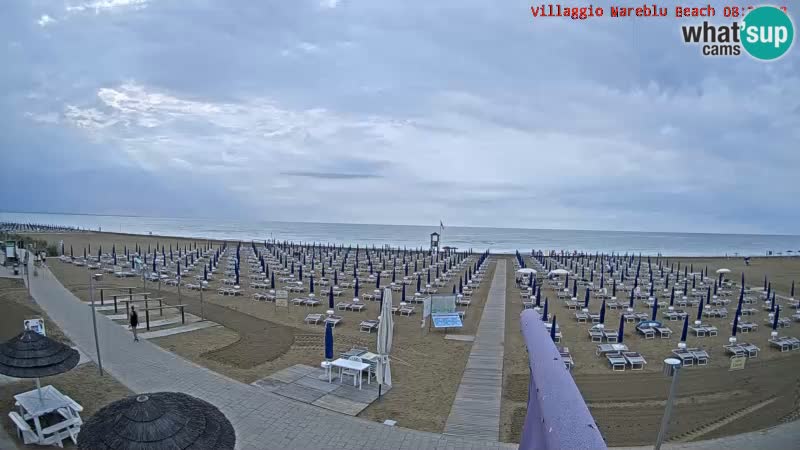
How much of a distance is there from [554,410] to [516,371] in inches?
395

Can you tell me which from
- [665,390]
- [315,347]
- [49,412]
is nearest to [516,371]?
[665,390]

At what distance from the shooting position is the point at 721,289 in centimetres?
2611

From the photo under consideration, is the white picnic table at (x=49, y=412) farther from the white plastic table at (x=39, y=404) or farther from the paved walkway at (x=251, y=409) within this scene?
the paved walkway at (x=251, y=409)

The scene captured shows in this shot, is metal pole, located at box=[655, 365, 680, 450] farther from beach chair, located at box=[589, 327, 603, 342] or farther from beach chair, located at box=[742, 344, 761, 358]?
beach chair, located at box=[742, 344, 761, 358]

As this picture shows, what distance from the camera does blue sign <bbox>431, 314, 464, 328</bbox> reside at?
14945 mm

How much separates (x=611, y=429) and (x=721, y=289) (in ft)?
77.2

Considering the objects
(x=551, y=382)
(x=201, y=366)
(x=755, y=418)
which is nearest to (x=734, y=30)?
(x=755, y=418)

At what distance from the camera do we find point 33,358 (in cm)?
688

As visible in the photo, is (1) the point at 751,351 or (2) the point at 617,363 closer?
(2) the point at 617,363

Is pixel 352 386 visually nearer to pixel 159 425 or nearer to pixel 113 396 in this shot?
pixel 113 396

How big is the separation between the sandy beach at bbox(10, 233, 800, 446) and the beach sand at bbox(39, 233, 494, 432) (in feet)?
0.09

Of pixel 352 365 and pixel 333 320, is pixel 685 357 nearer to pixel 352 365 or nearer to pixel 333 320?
pixel 352 365

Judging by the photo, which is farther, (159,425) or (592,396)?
(592,396)

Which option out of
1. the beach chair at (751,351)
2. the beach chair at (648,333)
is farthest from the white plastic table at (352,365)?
the beach chair at (751,351)
